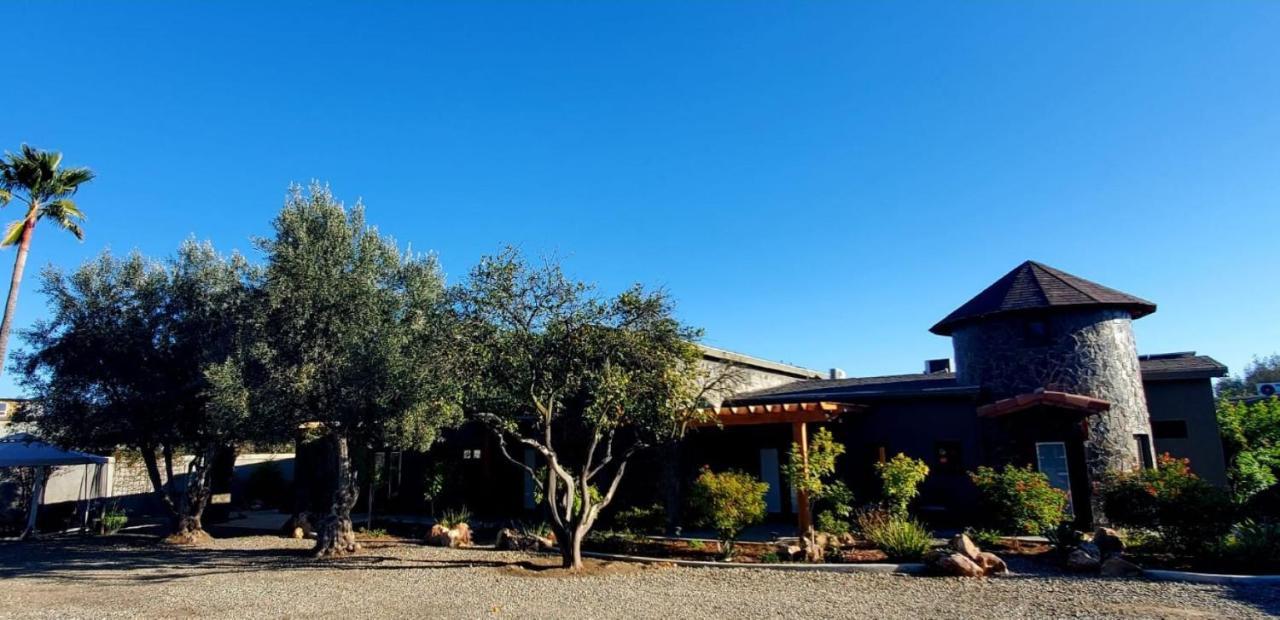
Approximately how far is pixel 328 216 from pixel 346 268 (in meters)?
1.12

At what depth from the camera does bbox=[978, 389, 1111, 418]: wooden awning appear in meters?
14.3

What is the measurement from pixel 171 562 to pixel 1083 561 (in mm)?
16571

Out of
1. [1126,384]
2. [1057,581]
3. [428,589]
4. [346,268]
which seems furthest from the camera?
[1126,384]

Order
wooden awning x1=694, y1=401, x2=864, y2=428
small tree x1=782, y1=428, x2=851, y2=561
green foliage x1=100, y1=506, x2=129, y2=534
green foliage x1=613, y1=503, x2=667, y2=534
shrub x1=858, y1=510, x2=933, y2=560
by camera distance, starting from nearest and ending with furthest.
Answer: shrub x1=858, y1=510, x2=933, y2=560, small tree x1=782, y1=428, x2=851, y2=561, wooden awning x1=694, y1=401, x2=864, y2=428, green foliage x1=613, y1=503, x2=667, y2=534, green foliage x1=100, y1=506, x2=129, y2=534

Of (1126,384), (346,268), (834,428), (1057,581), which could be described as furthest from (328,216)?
(1126,384)

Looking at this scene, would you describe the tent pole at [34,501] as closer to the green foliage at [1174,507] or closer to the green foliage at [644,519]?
the green foliage at [644,519]

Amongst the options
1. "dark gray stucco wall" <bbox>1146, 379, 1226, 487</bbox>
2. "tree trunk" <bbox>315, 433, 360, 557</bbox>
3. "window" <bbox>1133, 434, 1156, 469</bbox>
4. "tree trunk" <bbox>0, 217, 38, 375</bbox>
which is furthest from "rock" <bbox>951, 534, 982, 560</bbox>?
"tree trunk" <bbox>0, 217, 38, 375</bbox>

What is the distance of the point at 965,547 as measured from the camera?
10.9 m

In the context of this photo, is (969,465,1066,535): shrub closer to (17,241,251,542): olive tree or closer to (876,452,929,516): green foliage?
(876,452,929,516): green foliage

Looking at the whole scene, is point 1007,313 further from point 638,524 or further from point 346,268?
point 346,268

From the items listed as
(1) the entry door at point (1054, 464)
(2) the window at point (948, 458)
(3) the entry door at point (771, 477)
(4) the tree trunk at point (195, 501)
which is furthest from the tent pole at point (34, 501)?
(1) the entry door at point (1054, 464)

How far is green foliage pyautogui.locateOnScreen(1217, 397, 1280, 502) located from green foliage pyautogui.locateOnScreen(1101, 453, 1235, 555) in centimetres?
636

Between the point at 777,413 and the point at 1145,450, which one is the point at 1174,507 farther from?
the point at 777,413

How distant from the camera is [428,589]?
10609 millimetres
